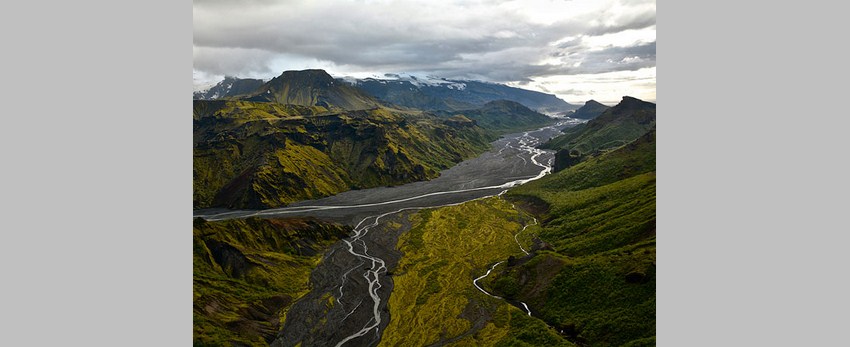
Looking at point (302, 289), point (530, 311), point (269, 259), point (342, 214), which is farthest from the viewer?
point (342, 214)

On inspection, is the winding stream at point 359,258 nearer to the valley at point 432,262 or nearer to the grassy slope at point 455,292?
the valley at point 432,262

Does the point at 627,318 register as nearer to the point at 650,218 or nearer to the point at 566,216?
the point at 650,218

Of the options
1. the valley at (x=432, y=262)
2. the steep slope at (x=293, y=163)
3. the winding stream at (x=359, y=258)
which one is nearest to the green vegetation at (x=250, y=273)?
the valley at (x=432, y=262)

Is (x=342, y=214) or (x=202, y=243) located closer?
(x=202, y=243)

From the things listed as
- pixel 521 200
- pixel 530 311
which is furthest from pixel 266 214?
pixel 530 311

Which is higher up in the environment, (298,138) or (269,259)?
(298,138)

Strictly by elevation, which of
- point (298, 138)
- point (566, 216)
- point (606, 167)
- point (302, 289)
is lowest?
point (302, 289)

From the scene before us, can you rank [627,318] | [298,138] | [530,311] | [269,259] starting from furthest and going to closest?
[298,138] → [269,259] → [530,311] → [627,318]
